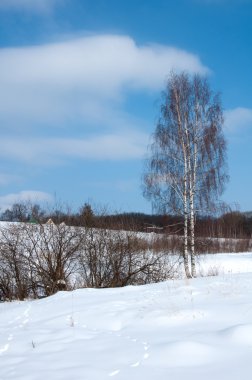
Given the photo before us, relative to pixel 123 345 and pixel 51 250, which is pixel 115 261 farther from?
pixel 123 345

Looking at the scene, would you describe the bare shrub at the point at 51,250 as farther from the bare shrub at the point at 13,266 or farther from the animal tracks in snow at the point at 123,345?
the animal tracks in snow at the point at 123,345

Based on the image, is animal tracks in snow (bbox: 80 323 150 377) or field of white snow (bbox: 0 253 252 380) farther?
animal tracks in snow (bbox: 80 323 150 377)

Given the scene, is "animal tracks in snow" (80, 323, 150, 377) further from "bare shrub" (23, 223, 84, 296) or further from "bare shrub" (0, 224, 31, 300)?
"bare shrub" (0, 224, 31, 300)

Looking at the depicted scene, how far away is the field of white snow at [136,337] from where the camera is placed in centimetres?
406

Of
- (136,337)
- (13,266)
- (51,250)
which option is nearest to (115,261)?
(51,250)

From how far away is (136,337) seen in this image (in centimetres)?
537

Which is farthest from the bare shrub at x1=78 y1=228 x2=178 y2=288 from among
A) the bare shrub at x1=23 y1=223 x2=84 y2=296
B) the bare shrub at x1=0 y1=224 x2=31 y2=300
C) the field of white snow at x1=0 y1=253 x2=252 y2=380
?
the field of white snow at x1=0 y1=253 x2=252 y2=380

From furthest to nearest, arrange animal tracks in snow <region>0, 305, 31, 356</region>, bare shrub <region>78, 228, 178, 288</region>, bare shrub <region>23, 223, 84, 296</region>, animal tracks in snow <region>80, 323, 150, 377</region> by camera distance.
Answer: bare shrub <region>78, 228, 178, 288</region>
bare shrub <region>23, 223, 84, 296</region>
animal tracks in snow <region>0, 305, 31, 356</region>
animal tracks in snow <region>80, 323, 150, 377</region>

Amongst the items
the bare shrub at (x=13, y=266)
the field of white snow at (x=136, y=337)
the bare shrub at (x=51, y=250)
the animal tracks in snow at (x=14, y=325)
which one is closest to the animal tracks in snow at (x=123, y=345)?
the field of white snow at (x=136, y=337)

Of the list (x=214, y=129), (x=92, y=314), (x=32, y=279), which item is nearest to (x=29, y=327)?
(x=92, y=314)

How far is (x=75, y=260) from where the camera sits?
16672 mm

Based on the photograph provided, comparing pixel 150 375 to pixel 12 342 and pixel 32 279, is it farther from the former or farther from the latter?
pixel 32 279

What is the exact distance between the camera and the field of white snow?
4059 millimetres

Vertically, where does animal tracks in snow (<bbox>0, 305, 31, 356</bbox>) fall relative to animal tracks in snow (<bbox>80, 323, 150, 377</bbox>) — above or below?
below
